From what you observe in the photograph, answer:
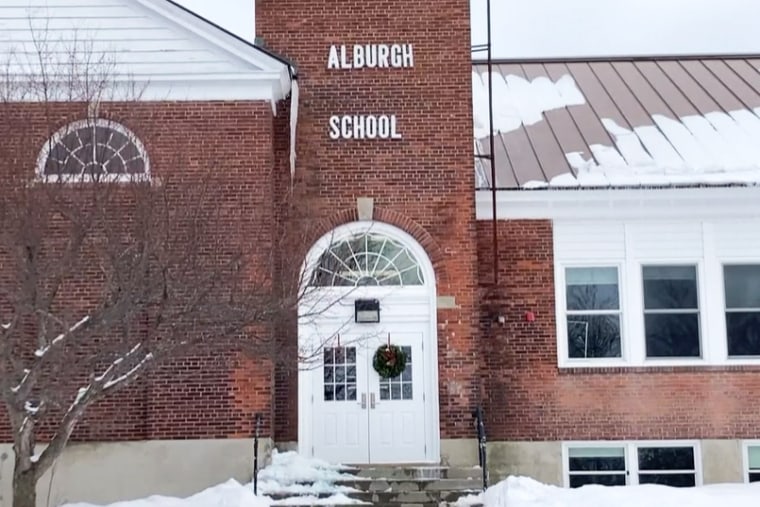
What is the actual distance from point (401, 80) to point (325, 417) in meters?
5.56

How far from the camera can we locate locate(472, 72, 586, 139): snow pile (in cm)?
1877

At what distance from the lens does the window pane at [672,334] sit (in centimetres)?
1587

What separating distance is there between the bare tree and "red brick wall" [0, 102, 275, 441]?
1632 millimetres

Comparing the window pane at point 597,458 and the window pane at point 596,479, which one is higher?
the window pane at point 597,458

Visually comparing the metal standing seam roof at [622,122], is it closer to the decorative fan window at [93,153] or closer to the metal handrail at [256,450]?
the metal handrail at [256,450]

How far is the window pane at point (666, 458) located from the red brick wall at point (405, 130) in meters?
3.05

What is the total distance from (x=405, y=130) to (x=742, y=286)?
618 centimetres

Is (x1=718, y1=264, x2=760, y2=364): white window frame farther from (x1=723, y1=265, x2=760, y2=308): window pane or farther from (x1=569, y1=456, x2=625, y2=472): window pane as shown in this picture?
(x1=569, y1=456, x2=625, y2=472): window pane

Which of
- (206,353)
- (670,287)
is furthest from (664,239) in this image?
(206,353)

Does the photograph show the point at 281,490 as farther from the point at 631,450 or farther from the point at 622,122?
the point at 622,122

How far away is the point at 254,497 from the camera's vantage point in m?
12.6

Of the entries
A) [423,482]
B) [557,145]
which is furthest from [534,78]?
[423,482]

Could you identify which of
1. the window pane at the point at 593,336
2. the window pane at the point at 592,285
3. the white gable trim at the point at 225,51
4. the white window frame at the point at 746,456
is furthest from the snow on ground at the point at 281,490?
the white window frame at the point at 746,456

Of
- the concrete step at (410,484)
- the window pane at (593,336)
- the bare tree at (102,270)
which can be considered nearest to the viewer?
the bare tree at (102,270)
